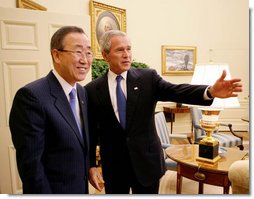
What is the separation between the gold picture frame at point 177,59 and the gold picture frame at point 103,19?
14.8 inches

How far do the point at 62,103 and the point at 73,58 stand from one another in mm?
204

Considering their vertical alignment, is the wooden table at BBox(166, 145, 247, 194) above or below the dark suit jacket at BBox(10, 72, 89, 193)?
below

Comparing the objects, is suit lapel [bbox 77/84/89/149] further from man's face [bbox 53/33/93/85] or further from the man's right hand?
the man's right hand

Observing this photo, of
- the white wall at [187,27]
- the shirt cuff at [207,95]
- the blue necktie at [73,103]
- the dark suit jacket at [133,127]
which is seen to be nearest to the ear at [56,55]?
the blue necktie at [73,103]

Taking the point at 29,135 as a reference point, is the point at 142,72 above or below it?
above

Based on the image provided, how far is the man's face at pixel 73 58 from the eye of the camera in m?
1.02

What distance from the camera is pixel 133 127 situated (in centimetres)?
125

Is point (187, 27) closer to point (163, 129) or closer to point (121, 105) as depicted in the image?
point (121, 105)

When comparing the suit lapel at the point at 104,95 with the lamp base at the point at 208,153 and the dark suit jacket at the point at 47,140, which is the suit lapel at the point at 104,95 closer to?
the dark suit jacket at the point at 47,140

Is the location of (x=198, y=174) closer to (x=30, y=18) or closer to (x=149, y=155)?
(x=149, y=155)

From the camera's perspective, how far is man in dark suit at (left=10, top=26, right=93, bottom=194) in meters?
0.91

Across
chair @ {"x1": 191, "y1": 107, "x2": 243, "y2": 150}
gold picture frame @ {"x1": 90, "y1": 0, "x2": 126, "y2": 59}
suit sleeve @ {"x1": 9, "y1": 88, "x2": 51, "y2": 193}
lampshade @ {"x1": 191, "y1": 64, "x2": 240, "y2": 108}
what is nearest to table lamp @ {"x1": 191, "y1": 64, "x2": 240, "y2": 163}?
lampshade @ {"x1": 191, "y1": 64, "x2": 240, "y2": 108}

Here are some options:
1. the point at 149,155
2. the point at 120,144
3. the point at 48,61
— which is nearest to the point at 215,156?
the point at 149,155

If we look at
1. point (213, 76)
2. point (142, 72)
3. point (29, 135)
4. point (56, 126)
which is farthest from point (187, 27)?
point (29, 135)
